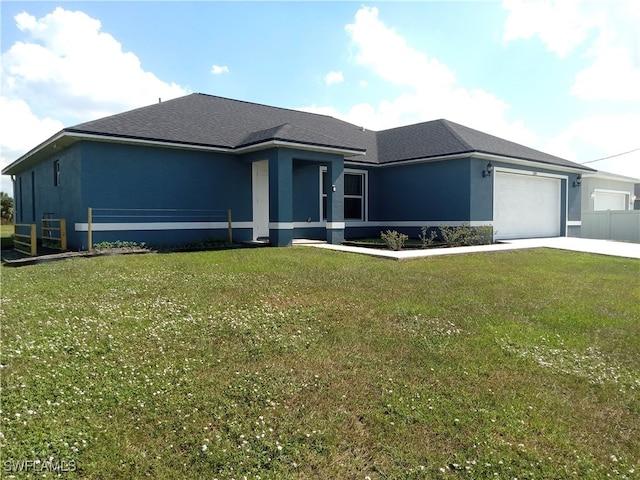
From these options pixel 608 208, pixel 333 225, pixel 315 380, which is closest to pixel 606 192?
pixel 608 208

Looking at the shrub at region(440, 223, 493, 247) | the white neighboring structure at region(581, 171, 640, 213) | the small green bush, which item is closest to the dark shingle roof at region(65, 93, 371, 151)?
the small green bush

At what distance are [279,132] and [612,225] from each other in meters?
17.9

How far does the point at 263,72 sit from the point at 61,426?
47.1ft

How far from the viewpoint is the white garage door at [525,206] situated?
18109 millimetres

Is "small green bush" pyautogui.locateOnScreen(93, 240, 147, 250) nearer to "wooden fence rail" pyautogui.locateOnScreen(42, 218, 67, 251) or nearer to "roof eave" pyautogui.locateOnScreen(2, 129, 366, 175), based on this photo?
"wooden fence rail" pyautogui.locateOnScreen(42, 218, 67, 251)

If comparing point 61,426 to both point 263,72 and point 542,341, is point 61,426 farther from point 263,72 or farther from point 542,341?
point 263,72

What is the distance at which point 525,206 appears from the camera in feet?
62.7

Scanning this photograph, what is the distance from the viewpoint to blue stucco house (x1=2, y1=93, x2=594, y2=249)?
13297 millimetres

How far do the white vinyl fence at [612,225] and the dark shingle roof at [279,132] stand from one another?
3.38 meters

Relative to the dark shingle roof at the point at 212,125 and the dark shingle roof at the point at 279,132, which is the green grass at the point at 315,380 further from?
the dark shingle roof at the point at 279,132

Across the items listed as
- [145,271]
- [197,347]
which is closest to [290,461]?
[197,347]

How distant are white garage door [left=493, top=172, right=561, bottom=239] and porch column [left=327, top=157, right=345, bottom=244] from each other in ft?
21.7

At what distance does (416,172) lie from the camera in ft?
60.2

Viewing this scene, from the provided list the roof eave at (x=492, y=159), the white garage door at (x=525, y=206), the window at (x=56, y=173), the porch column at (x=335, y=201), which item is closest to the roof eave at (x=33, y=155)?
the window at (x=56, y=173)
